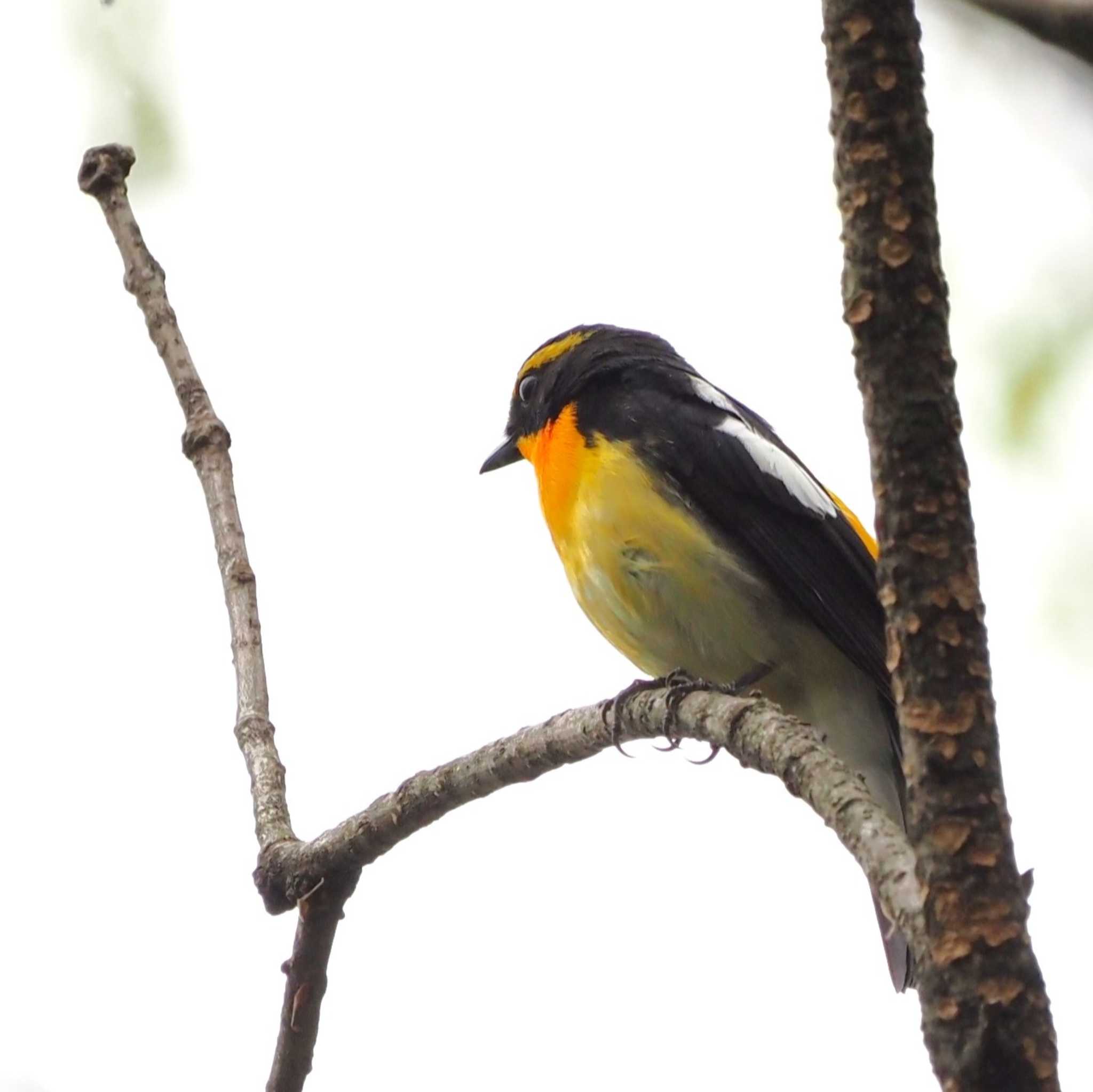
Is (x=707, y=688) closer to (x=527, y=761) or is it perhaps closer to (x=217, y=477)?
(x=527, y=761)

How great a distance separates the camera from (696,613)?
4113mm

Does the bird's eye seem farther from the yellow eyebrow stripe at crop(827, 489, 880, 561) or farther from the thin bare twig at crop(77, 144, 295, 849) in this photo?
the thin bare twig at crop(77, 144, 295, 849)

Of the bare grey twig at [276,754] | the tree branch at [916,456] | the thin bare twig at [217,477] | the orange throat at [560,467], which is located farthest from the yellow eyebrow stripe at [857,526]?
the tree branch at [916,456]

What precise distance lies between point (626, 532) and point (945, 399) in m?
2.56

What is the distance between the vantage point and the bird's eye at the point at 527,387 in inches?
207

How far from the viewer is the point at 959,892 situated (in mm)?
1466

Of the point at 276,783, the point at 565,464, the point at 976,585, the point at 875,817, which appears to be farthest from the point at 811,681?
Answer: the point at 976,585

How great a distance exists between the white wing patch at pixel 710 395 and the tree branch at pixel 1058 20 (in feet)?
11.7

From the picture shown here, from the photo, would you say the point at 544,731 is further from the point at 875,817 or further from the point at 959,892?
the point at 959,892

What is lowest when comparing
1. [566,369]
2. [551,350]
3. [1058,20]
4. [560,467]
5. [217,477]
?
[1058,20]

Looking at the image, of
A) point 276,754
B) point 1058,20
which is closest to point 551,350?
point 276,754

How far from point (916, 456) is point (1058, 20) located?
660mm

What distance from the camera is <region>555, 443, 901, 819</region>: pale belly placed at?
4.11m

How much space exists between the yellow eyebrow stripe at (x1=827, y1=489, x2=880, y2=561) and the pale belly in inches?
15.9
